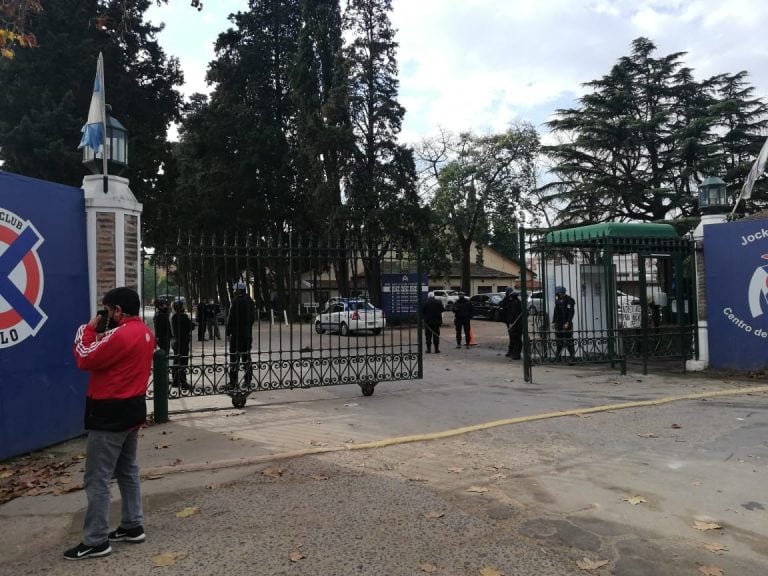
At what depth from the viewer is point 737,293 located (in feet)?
36.6

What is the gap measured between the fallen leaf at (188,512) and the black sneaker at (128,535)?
19.5 inches

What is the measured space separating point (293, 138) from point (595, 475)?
94.7ft

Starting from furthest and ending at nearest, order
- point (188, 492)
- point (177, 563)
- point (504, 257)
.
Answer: point (504, 257) → point (188, 492) → point (177, 563)

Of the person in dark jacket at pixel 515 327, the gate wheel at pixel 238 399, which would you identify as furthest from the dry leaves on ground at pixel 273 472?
the person in dark jacket at pixel 515 327

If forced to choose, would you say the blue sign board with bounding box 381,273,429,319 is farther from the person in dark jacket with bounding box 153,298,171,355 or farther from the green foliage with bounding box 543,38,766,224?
the green foliage with bounding box 543,38,766,224

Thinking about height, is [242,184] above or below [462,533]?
above

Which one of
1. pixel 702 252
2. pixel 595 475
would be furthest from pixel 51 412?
pixel 702 252

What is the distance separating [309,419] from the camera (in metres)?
7.88

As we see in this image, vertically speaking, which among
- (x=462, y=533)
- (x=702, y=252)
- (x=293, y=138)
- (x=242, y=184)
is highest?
(x=293, y=138)

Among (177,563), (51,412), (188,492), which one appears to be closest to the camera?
(177,563)

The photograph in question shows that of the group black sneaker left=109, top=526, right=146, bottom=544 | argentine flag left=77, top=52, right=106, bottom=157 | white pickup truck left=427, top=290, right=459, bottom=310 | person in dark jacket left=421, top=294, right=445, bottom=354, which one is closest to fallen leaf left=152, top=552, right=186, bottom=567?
black sneaker left=109, top=526, right=146, bottom=544

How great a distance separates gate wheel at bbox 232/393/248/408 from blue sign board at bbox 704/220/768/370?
30.4 ft

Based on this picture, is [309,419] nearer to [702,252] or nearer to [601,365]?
[601,365]

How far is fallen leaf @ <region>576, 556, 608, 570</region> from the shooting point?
3.60 metres
